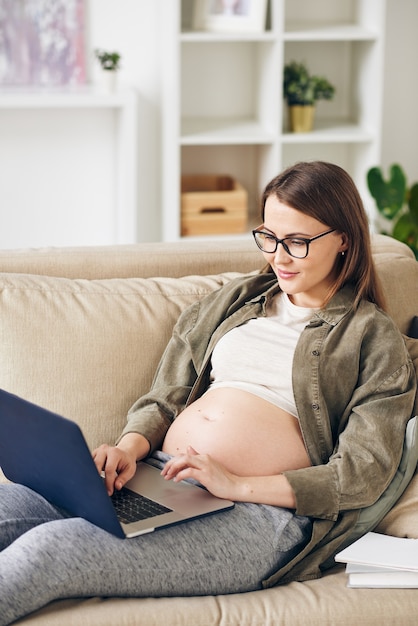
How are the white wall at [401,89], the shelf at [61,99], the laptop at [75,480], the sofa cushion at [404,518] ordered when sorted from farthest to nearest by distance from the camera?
the white wall at [401,89]
the shelf at [61,99]
the sofa cushion at [404,518]
the laptop at [75,480]

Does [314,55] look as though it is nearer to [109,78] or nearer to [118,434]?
[109,78]

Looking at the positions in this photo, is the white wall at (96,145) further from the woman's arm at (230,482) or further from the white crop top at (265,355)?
the woman's arm at (230,482)

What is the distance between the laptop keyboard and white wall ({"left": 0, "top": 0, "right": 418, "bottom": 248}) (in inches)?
88.9

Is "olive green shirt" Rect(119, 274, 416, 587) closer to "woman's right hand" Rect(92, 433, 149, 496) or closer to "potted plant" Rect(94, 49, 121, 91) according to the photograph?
"woman's right hand" Rect(92, 433, 149, 496)

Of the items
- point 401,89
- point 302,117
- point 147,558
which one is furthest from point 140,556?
point 401,89

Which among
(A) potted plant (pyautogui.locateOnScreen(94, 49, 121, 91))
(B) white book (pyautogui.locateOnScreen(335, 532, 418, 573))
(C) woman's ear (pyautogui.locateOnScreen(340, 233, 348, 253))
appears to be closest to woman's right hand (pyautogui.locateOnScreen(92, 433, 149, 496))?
(B) white book (pyautogui.locateOnScreen(335, 532, 418, 573))

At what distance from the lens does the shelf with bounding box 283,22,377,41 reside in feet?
11.3

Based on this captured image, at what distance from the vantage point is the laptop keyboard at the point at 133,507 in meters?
1.54

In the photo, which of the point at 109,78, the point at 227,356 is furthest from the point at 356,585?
the point at 109,78

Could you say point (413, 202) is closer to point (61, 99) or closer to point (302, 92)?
point (302, 92)

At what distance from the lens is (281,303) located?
74.9 inches

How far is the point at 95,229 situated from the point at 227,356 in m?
2.06

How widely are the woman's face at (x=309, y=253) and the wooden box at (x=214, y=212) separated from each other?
5.91 feet

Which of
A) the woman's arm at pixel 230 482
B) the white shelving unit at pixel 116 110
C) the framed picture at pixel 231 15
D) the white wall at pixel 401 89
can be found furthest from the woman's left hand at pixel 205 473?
the white wall at pixel 401 89
